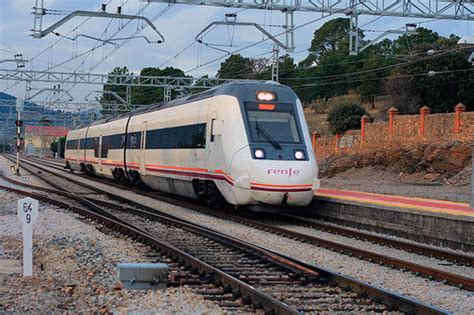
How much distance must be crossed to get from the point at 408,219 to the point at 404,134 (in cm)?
2420

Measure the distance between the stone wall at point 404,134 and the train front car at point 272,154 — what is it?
18356 mm

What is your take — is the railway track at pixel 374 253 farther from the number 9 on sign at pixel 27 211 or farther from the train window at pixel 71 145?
the train window at pixel 71 145

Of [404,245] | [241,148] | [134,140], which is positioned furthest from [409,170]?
[404,245]

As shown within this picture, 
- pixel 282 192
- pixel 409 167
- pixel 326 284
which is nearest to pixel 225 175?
pixel 282 192

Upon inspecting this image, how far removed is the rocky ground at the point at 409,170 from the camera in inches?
1202

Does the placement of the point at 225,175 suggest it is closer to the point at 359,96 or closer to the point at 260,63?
the point at 359,96

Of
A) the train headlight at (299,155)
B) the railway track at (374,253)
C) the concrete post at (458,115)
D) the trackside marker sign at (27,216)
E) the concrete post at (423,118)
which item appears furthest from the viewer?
the concrete post at (423,118)

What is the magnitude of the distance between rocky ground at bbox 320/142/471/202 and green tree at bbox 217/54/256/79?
2056 inches

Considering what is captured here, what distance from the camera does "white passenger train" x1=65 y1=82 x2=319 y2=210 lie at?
16219 mm

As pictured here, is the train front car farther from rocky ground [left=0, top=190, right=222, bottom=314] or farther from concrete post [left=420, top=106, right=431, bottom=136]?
concrete post [left=420, top=106, right=431, bottom=136]

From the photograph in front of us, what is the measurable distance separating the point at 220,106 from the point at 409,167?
20.0 meters

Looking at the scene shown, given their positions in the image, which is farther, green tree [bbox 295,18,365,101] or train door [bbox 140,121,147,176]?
green tree [bbox 295,18,365,101]

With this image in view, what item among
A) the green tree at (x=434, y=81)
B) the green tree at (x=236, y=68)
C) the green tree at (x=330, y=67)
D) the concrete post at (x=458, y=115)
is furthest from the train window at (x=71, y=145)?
the green tree at (x=236, y=68)

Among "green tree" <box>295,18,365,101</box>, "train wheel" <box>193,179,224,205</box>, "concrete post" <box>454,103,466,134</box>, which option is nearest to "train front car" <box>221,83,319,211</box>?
"train wheel" <box>193,179,224,205</box>
